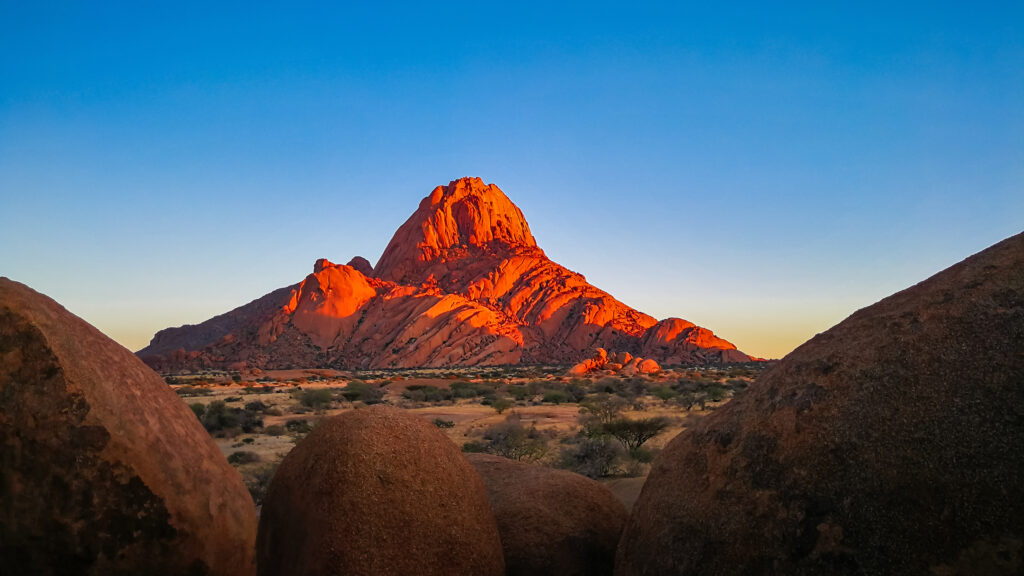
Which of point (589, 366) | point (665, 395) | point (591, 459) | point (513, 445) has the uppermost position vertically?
point (513, 445)

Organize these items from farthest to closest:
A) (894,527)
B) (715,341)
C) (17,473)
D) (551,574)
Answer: (715,341) → (551,574) → (17,473) → (894,527)

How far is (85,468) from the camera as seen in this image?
3375mm

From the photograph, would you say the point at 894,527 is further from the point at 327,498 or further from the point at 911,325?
the point at 327,498

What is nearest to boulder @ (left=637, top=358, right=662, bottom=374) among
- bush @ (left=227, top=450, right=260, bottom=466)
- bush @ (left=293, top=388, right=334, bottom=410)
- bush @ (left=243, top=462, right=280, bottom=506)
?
bush @ (left=293, top=388, right=334, bottom=410)

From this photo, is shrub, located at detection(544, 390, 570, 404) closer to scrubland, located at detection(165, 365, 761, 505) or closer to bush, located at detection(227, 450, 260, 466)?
scrubland, located at detection(165, 365, 761, 505)

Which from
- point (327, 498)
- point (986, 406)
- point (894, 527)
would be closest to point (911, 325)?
point (986, 406)

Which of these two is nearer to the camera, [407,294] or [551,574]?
[551,574]

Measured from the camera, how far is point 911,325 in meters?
2.99

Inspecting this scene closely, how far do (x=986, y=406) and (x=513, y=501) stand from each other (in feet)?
10.3

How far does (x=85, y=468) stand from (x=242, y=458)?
43.5 feet

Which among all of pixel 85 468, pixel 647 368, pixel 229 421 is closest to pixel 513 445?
pixel 229 421

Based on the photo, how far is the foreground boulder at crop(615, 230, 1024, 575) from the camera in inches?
94.0

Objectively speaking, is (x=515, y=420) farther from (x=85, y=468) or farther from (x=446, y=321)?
(x=446, y=321)

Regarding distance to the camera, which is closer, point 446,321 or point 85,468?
point 85,468
